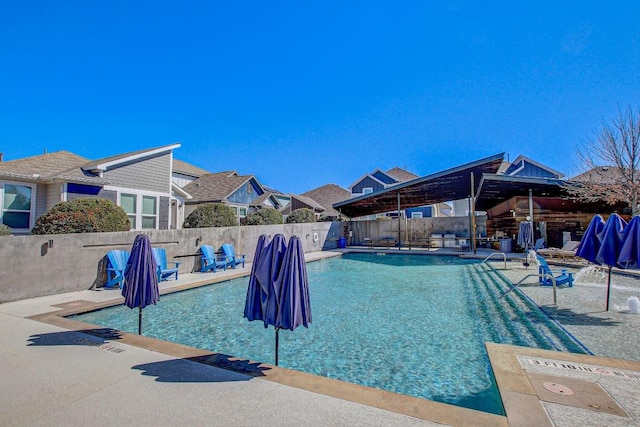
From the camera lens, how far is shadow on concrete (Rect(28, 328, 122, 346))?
3955 mm

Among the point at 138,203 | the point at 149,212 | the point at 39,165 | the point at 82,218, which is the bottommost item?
the point at 82,218

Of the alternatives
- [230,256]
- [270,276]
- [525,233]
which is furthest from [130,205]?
[525,233]

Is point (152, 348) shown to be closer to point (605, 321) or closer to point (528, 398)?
point (528, 398)

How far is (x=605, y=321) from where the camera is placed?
208 inches

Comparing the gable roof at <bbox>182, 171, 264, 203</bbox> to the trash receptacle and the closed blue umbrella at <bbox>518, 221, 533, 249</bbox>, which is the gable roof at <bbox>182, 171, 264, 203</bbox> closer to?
the trash receptacle

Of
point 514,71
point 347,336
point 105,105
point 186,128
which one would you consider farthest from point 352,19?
point 105,105

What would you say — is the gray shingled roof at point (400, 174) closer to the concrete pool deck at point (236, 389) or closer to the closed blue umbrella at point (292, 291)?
the concrete pool deck at point (236, 389)

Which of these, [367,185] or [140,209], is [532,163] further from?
[140,209]

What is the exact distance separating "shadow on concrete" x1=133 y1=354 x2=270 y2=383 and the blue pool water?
1020 mm

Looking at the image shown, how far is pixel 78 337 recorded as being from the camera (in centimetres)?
416

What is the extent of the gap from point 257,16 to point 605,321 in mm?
14166

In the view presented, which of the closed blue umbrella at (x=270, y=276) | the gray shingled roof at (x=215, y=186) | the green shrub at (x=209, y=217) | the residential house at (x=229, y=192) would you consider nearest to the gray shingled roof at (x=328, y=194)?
the residential house at (x=229, y=192)

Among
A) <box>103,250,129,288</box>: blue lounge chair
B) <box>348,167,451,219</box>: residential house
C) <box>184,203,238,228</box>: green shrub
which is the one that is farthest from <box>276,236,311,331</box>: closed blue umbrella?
<box>348,167,451,219</box>: residential house

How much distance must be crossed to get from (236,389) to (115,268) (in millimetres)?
6770
